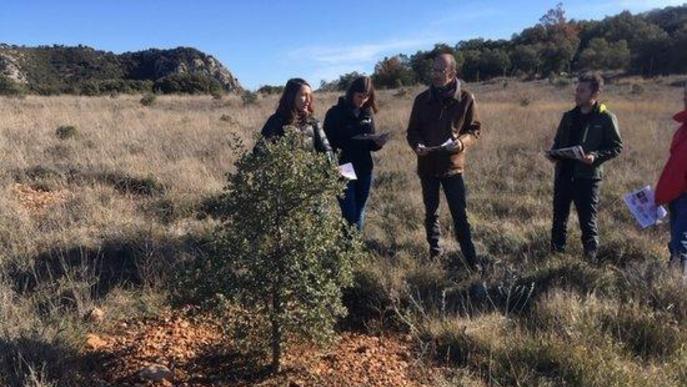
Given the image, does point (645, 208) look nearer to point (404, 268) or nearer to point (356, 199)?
point (404, 268)

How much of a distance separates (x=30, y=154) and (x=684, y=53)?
37673mm

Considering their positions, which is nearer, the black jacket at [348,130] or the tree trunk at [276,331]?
the tree trunk at [276,331]

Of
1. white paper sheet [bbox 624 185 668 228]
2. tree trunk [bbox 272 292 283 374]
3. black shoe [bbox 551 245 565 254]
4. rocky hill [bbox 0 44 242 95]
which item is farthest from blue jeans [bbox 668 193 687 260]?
rocky hill [bbox 0 44 242 95]

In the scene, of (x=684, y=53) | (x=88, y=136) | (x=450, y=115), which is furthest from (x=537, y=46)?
(x=450, y=115)

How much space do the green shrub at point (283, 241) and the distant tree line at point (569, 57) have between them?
31.3 metres

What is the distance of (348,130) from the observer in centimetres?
562

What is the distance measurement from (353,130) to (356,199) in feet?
2.23

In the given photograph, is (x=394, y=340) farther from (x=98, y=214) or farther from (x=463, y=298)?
(x=98, y=214)

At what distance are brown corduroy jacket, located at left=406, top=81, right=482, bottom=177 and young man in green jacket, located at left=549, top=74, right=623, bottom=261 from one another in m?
0.89

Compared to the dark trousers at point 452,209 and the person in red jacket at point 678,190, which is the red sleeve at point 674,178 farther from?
the dark trousers at point 452,209

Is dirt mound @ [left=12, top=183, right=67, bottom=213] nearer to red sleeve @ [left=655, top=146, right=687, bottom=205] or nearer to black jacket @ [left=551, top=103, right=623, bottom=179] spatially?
black jacket @ [left=551, top=103, right=623, bottom=179]

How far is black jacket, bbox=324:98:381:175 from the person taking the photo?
5.62 metres

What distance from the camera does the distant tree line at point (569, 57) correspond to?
3812 cm

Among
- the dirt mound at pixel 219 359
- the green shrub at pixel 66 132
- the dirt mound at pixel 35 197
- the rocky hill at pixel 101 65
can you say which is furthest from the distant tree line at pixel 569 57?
the dirt mound at pixel 219 359
